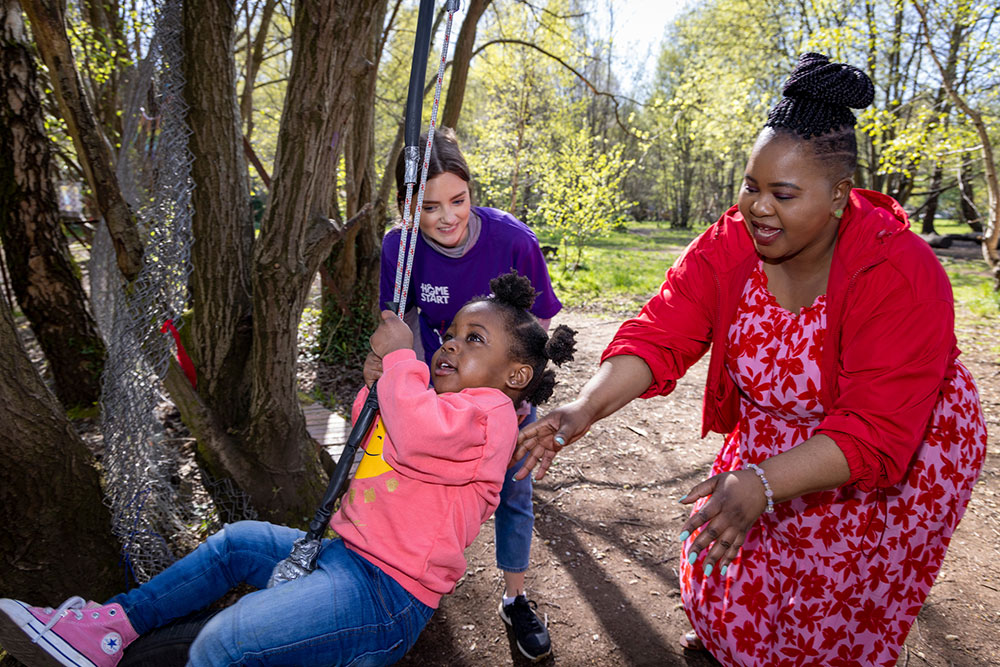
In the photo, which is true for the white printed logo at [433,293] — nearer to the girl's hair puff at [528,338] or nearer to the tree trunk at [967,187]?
the girl's hair puff at [528,338]

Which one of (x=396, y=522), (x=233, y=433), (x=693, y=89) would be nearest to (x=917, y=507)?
(x=396, y=522)

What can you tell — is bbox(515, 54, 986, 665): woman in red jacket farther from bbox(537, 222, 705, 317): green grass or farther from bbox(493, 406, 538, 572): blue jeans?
bbox(537, 222, 705, 317): green grass

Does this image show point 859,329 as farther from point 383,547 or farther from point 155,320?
point 155,320

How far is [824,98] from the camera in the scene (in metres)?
1.63

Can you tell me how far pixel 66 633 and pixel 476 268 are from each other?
1.70m

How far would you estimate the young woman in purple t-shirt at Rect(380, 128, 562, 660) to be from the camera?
2.33 m

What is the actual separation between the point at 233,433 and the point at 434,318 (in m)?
1.17

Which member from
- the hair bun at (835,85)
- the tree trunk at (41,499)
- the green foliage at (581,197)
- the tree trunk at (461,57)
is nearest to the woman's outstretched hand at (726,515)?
the hair bun at (835,85)

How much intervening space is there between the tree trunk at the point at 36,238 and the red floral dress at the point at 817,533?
13.1 feet

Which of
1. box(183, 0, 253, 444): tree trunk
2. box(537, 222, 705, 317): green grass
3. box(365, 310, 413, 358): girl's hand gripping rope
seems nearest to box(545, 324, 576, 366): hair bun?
box(365, 310, 413, 358): girl's hand gripping rope

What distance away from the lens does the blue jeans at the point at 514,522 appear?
2342 mm

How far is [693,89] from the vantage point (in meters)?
16.2

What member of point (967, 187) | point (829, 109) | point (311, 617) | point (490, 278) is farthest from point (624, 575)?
point (967, 187)

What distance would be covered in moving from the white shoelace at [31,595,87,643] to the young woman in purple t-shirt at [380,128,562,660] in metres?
1.36
